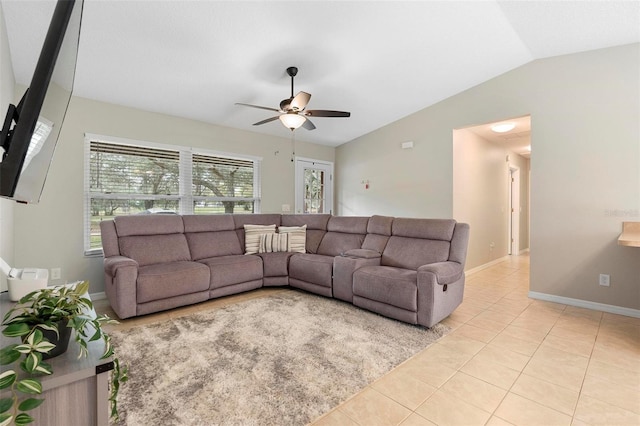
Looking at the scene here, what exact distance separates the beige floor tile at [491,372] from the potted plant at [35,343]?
2.02 metres

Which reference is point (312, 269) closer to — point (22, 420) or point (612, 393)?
point (612, 393)

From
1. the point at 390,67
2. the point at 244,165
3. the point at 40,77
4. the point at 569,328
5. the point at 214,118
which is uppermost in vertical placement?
the point at 390,67

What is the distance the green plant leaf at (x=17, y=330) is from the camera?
0.86 m

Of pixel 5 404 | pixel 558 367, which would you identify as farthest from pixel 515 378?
pixel 5 404

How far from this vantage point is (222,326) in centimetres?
270

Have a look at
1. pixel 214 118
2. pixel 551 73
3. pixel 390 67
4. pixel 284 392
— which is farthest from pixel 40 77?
pixel 551 73

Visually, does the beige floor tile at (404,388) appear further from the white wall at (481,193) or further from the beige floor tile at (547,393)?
the white wall at (481,193)

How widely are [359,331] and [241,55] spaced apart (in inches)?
114

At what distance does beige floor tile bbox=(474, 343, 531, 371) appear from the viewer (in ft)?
6.89

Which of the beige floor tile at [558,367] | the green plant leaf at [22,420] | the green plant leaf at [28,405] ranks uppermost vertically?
the green plant leaf at [28,405]

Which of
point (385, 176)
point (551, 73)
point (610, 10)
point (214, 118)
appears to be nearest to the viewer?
point (610, 10)

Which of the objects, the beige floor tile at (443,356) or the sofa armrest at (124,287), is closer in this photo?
the beige floor tile at (443,356)

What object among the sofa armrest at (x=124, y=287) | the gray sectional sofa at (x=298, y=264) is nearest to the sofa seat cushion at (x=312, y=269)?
the gray sectional sofa at (x=298, y=264)

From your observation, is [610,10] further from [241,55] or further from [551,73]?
[241,55]
